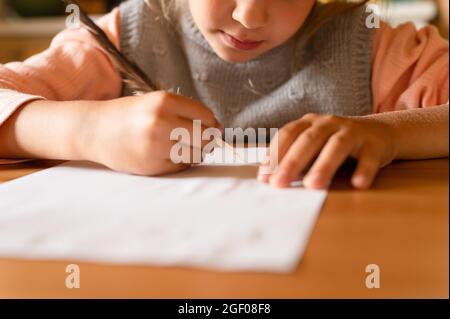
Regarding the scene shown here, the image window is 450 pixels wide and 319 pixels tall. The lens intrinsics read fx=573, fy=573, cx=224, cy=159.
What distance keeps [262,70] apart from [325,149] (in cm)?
47

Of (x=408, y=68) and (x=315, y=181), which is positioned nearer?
(x=315, y=181)

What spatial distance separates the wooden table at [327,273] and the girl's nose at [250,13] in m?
0.35

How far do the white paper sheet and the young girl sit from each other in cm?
3

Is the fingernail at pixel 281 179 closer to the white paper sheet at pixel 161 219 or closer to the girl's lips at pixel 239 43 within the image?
the white paper sheet at pixel 161 219

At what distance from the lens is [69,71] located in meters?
0.85

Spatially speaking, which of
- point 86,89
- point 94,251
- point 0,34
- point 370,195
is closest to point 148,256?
point 94,251

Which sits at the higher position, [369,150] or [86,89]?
[86,89]

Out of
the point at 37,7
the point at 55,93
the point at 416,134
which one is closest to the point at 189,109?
the point at 416,134

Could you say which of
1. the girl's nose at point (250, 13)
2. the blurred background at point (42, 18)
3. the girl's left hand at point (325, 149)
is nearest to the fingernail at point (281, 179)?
the girl's left hand at point (325, 149)

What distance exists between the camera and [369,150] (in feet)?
1.70

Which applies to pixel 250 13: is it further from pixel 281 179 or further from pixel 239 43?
pixel 281 179
